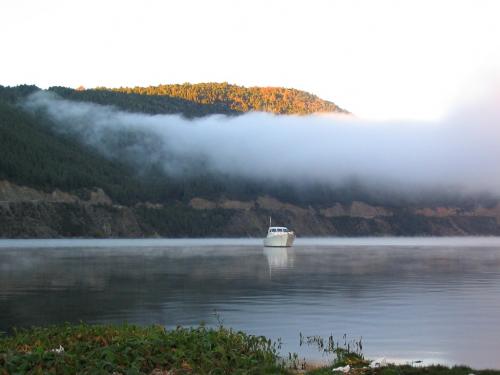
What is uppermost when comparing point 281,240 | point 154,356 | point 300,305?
point 154,356

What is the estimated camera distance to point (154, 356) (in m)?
21.6

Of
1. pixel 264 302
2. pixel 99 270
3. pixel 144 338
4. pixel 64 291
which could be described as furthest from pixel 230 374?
pixel 99 270

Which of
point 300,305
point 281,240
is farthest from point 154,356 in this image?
point 281,240

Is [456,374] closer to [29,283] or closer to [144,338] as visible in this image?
[144,338]

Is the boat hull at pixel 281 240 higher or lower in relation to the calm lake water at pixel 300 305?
lower

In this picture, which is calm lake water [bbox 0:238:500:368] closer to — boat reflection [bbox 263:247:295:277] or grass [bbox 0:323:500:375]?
grass [bbox 0:323:500:375]

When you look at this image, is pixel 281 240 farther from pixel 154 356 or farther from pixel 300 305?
pixel 154 356

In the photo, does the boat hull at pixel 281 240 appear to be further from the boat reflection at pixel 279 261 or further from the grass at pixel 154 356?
the grass at pixel 154 356

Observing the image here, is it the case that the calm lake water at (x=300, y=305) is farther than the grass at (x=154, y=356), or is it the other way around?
the calm lake water at (x=300, y=305)

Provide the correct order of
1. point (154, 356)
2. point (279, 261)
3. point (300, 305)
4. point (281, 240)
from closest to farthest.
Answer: point (154, 356), point (300, 305), point (279, 261), point (281, 240)

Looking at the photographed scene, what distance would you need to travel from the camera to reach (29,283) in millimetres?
56969

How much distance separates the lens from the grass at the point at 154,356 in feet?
67.0

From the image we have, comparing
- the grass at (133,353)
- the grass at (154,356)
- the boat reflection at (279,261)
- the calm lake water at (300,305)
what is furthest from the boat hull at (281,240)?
the grass at (133,353)

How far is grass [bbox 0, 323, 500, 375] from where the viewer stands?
20.4 m
